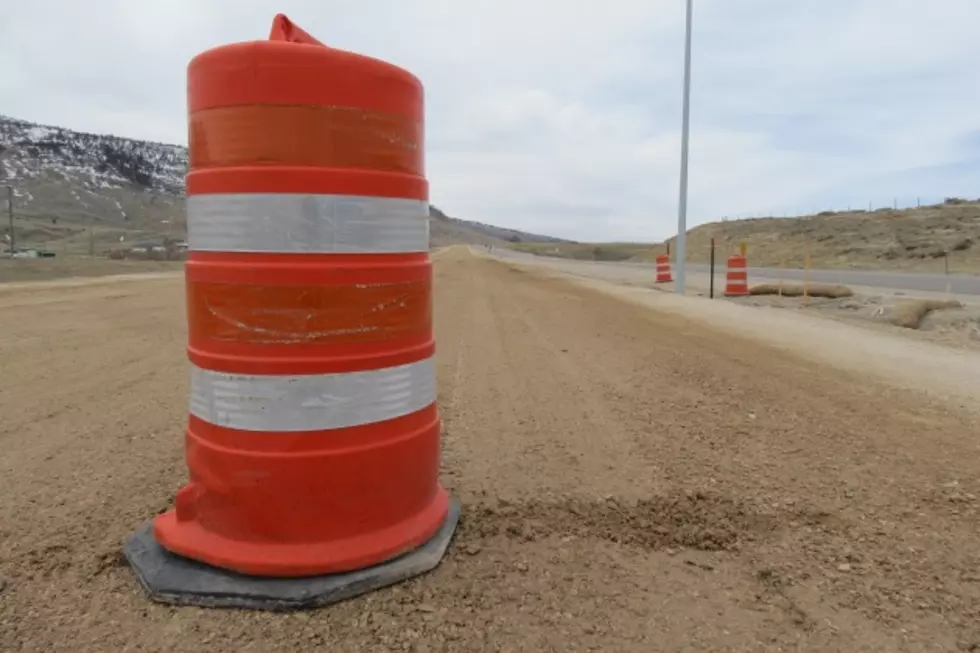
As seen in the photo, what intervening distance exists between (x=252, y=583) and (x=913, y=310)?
13.2m

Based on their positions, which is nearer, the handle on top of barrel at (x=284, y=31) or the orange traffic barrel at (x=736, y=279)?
the handle on top of barrel at (x=284, y=31)

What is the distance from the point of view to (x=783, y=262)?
45094 mm

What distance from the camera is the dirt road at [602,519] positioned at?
2250 millimetres

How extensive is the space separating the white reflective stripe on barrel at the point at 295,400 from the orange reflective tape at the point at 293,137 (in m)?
0.75

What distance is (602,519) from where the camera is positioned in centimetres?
313

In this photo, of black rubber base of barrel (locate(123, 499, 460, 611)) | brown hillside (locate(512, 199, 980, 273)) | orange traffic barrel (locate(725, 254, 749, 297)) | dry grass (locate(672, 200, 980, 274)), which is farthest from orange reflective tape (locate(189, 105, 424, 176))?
brown hillside (locate(512, 199, 980, 273))

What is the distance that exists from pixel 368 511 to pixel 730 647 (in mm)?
1284

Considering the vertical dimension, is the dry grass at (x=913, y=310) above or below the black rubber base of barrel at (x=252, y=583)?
above

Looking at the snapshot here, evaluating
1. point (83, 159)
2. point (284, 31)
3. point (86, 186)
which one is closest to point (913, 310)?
point (284, 31)

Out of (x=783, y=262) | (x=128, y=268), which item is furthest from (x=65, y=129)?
(x=783, y=262)

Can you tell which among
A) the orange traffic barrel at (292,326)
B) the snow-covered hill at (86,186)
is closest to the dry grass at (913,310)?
the orange traffic barrel at (292,326)

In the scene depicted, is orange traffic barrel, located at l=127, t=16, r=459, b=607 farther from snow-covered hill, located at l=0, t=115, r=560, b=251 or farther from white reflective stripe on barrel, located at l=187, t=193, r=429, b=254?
snow-covered hill, located at l=0, t=115, r=560, b=251

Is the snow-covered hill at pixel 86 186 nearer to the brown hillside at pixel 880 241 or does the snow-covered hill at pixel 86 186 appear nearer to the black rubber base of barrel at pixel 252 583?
the brown hillside at pixel 880 241

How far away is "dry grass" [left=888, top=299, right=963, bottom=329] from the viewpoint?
12.1 meters
